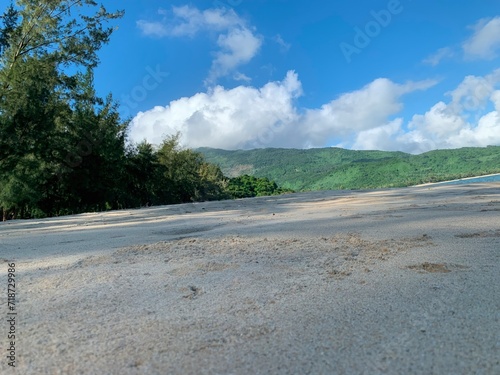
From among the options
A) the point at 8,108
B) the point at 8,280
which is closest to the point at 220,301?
the point at 8,280

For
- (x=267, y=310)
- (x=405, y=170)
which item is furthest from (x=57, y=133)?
(x=405, y=170)

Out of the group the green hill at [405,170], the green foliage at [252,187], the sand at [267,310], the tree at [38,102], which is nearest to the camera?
the sand at [267,310]

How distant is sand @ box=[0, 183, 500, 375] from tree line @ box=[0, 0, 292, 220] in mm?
15079

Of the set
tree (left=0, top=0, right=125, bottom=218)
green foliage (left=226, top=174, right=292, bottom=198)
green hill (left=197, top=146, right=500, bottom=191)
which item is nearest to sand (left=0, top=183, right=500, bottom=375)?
tree (left=0, top=0, right=125, bottom=218)

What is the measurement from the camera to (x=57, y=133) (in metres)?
20.9

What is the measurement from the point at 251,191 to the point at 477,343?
6330 centimetres

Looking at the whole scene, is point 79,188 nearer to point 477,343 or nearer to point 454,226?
point 454,226

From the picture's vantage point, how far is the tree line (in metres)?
17.5

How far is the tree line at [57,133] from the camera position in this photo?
1752 cm

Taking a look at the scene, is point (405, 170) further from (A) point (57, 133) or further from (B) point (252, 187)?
(A) point (57, 133)

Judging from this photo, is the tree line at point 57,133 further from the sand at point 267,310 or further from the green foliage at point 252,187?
the green foliage at point 252,187

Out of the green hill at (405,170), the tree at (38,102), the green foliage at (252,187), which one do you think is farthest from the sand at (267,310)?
the green hill at (405,170)

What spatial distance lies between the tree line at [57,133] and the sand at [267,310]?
15.1 meters

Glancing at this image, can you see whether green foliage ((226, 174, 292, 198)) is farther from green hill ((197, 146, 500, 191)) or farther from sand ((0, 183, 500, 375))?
sand ((0, 183, 500, 375))
